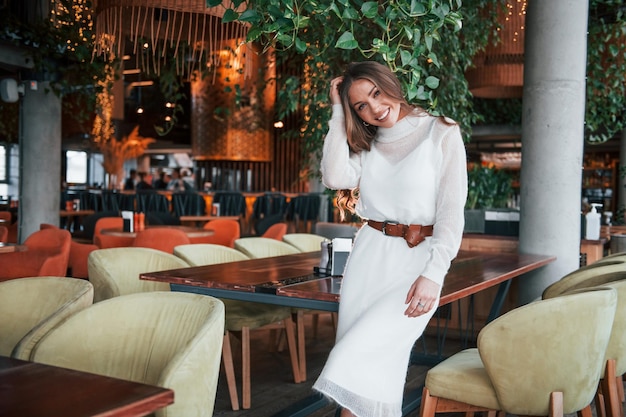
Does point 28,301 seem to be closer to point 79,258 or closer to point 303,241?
point 303,241

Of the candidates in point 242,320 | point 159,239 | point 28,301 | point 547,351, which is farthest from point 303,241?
point 547,351

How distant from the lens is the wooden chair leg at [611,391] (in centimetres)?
268

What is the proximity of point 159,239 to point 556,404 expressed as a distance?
3.78m

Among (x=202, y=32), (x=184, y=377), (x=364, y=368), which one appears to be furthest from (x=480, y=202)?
(x=184, y=377)

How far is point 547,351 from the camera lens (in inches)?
87.5

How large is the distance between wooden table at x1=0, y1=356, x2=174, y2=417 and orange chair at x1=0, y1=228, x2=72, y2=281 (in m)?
3.54

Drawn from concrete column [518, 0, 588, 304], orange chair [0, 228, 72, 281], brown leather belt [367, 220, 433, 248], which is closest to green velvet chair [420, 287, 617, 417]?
brown leather belt [367, 220, 433, 248]

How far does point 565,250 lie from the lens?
15.0 feet

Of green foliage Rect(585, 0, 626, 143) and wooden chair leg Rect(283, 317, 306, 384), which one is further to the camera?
green foliage Rect(585, 0, 626, 143)

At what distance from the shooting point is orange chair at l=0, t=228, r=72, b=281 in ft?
16.0

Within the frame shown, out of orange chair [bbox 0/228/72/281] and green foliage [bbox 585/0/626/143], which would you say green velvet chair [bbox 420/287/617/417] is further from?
green foliage [bbox 585/0/626/143]

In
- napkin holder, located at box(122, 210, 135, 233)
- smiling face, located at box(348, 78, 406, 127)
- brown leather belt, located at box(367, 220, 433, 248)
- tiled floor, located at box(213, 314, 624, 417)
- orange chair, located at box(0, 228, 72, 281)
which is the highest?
smiling face, located at box(348, 78, 406, 127)

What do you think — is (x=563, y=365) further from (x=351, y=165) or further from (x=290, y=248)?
(x=290, y=248)

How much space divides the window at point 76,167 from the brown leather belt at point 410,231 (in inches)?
819
